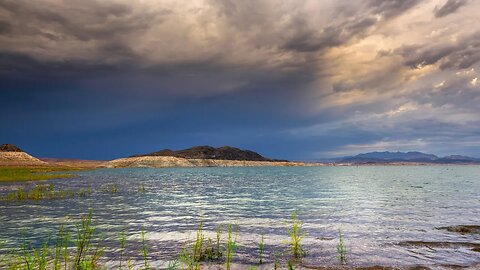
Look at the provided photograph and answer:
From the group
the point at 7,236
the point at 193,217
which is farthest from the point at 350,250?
the point at 7,236

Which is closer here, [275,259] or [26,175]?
[275,259]

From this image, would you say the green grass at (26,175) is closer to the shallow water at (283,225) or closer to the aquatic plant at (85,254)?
the shallow water at (283,225)

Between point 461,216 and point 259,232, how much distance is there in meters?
20.9

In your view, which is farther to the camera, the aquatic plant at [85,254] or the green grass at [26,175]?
the green grass at [26,175]

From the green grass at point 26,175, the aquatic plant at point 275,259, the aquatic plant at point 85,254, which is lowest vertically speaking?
the aquatic plant at point 275,259

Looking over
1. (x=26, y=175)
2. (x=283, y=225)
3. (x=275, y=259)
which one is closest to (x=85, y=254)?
(x=275, y=259)

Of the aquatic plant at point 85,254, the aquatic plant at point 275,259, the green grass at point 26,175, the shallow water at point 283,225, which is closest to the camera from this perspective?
the aquatic plant at point 85,254

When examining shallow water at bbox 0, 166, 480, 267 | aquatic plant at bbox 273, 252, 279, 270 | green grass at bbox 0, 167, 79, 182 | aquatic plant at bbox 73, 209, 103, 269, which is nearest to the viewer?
aquatic plant at bbox 73, 209, 103, 269

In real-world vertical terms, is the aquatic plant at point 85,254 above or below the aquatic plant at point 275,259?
above

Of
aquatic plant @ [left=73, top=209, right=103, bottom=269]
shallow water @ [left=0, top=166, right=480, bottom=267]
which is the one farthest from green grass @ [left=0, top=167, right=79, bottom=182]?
aquatic plant @ [left=73, top=209, right=103, bottom=269]

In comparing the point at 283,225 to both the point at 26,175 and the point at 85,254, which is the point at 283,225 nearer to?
the point at 85,254

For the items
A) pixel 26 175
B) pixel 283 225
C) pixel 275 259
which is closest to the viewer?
pixel 275 259

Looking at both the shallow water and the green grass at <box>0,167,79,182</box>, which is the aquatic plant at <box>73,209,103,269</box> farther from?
the green grass at <box>0,167,79,182</box>

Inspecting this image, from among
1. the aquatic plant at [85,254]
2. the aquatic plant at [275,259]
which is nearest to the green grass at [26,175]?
the aquatic plant at [85,254]
